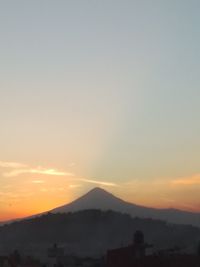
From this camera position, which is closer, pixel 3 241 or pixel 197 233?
pixel 197 233

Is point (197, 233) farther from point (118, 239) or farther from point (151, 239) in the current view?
point (118, 239)

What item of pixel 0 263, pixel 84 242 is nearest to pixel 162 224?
pixel 84 242

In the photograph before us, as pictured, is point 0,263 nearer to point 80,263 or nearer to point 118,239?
point 80,263

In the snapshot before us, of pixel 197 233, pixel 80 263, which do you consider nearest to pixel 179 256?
pixel 80 263

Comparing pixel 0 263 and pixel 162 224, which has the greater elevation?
pixel 162 224

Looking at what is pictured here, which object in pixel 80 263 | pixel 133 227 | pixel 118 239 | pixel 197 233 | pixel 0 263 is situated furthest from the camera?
pixel 133 227

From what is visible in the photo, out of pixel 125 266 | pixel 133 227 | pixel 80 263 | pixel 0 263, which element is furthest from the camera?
pixel 133 227

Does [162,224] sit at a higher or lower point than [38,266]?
higher

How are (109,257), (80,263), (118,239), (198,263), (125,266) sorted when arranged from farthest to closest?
(118,239) → (80,263) → (109,257) → (125,266) → (198,263)

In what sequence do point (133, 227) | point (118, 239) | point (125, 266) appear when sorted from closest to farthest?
point (125, 266) < point (118, 239) < point (133, 227)

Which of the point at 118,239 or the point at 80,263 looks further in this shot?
the point at 118,239
